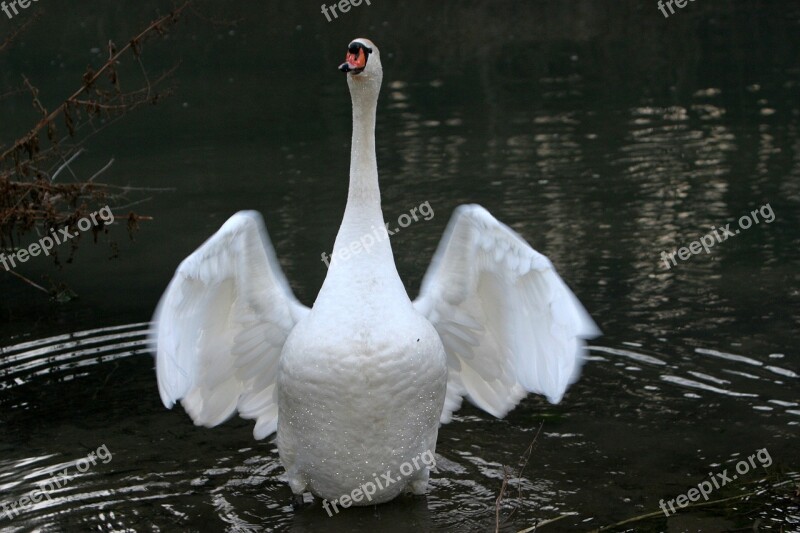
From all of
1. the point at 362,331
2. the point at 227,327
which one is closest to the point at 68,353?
the point at 227,327

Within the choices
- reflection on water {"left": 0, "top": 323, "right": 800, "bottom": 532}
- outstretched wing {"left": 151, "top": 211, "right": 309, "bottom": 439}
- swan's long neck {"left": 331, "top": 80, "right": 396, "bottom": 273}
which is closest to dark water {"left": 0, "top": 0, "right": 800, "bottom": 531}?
reflection on water {"left": 0, "top": 323, "right": 800, "bottom": 532}

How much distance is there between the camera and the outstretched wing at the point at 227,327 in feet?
17.0

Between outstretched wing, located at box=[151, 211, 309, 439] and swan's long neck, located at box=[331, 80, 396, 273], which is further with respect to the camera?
swan's long neck, located at box=[331, 80, 396, 273]

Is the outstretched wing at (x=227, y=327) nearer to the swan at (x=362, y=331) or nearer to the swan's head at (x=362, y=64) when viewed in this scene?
the swan at (x=362, y=331)

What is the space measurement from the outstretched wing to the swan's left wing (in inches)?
34.2

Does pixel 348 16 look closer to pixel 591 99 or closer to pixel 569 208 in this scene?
pixel 591 99

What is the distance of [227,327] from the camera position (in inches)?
244

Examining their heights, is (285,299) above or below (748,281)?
above

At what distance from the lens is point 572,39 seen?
27.0 meters

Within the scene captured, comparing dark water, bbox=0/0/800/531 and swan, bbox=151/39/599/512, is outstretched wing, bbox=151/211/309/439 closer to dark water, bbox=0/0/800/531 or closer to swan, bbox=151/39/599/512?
swan, bbox=151/39/599/512

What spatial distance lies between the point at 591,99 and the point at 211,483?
1409 cm

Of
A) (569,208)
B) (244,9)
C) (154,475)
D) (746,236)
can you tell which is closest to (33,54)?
(244,9)

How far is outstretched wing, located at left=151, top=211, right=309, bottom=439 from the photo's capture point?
5.18 m

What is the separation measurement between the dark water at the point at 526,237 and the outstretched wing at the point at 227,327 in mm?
553
